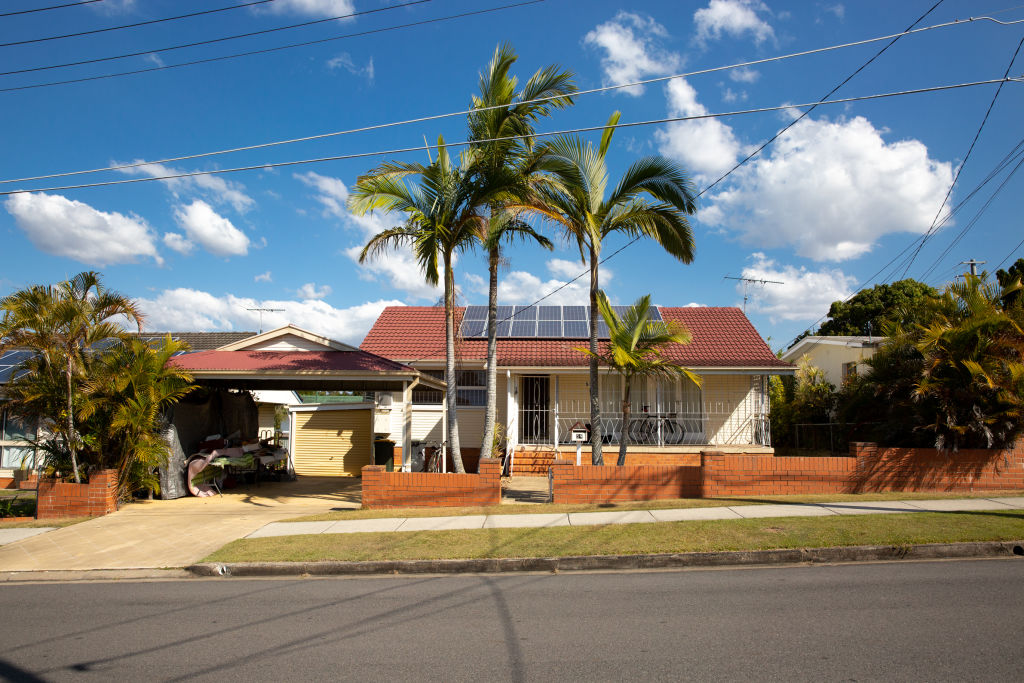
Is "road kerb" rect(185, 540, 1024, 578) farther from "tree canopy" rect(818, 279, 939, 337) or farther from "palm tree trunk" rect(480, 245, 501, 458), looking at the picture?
"tree canopy" rect(818, 279, 939, 337)

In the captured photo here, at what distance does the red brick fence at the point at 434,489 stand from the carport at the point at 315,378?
1.01 meters

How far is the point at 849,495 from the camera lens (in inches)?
437

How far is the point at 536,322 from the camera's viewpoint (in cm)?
1988

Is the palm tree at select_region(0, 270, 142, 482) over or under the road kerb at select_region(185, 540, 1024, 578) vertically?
over

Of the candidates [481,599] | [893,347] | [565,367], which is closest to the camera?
[481,599]

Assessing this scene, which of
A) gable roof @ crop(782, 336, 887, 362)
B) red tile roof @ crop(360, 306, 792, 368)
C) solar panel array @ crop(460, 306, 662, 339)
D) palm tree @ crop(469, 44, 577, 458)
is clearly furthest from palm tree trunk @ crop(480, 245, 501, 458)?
gable roof @ crop(782, 336, 887, 362)

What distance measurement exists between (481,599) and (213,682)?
2655 millimetres

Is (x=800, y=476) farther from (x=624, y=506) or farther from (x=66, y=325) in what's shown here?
(x=66, y=325)

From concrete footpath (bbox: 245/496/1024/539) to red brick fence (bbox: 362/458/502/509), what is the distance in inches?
33.5

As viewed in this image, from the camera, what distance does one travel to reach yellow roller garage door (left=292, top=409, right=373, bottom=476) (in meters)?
18.7

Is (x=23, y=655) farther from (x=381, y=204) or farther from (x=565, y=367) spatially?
(x=565, y=367)

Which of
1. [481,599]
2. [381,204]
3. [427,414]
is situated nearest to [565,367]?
[427,414]

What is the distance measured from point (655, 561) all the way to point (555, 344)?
11198 mm

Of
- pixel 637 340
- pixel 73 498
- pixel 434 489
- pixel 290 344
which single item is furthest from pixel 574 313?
pixel 73 498
